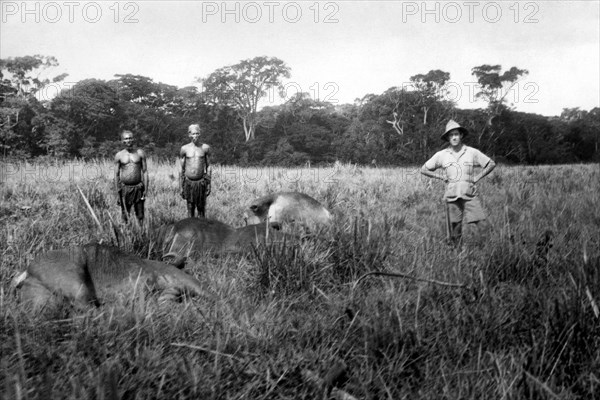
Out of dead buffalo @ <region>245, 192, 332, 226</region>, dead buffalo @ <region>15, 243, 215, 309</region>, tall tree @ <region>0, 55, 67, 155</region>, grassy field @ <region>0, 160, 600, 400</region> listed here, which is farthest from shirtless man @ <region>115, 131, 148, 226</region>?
tall tree @ <region>0, 55, 67, 155</region>

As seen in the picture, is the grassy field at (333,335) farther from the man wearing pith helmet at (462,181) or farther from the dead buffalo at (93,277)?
the man wearing pith helmet at (462,181)

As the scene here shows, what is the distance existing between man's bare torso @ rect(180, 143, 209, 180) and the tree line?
1064 inches

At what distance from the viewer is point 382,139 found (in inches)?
1660

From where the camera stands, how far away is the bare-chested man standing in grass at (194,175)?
22.7 feet

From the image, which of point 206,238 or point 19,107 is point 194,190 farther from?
point 19,107

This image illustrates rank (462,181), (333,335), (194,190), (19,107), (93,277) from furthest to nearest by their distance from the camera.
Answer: (19,107) → (194,190) → (462,181) → (93,277) → (333,335)

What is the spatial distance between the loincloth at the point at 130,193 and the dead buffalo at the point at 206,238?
182cm

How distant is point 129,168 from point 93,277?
11.3 feet

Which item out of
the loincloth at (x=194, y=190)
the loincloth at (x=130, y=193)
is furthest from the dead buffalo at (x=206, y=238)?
the loincloth at (x=194, y=190)

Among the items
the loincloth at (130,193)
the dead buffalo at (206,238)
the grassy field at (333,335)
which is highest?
the loincloth at (130,193)

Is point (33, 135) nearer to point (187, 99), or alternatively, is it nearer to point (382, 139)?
point (187, 99)

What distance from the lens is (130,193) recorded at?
6270 millimetres

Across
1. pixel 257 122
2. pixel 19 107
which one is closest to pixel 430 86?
pixel 257 122

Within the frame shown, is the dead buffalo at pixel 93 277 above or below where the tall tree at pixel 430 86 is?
below
